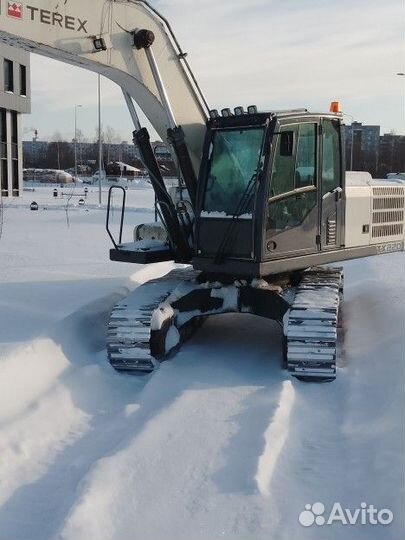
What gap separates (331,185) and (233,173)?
1.26 meters

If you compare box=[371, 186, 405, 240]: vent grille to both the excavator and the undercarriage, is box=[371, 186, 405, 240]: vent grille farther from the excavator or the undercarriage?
the undercarriage

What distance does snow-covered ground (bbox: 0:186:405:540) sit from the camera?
13.3ft

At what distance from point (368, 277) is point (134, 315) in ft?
19.9

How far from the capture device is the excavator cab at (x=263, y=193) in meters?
7.28

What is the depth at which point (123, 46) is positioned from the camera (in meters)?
7.35

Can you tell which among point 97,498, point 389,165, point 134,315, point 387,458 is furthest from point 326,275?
point 389,165

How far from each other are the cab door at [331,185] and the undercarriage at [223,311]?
57 centimetres

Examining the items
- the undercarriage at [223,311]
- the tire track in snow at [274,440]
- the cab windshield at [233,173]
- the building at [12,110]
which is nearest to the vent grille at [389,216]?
the undercarriage at [223,311]

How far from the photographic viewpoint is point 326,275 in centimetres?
877

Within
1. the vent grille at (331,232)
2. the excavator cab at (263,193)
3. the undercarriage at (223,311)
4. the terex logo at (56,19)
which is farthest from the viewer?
the vent grille at (331,232)

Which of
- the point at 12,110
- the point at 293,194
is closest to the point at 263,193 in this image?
the point at 293,194

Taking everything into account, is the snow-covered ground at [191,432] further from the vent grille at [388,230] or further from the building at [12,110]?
the building at [12,110]

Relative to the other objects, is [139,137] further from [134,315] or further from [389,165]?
[389,165]

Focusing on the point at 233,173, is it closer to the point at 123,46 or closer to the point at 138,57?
the point at 138,57
